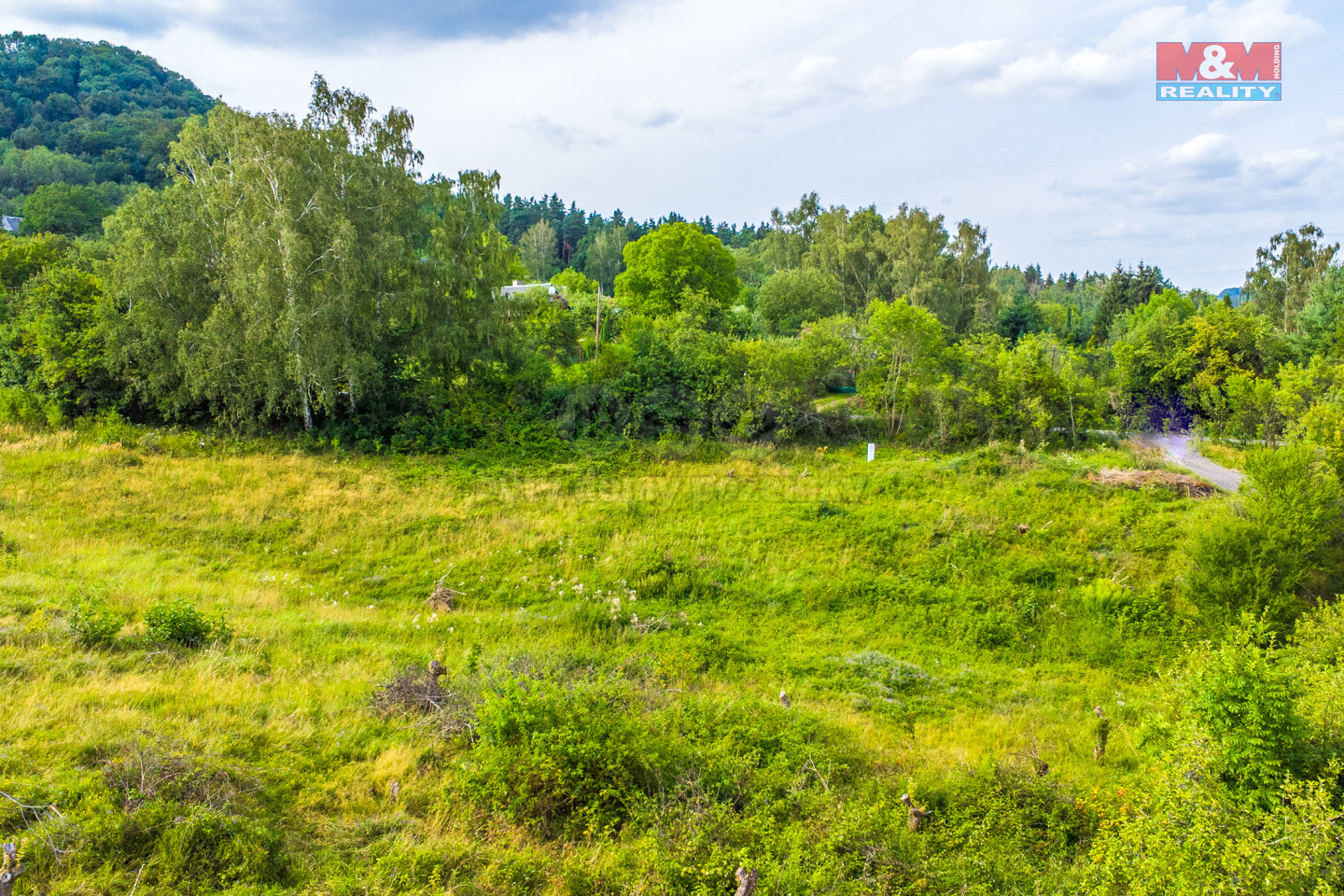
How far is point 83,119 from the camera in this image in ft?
264

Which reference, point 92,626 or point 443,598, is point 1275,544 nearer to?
point 443,598

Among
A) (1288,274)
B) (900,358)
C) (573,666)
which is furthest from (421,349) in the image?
(1288,274)

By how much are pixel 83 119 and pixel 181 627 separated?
104509 millimetres

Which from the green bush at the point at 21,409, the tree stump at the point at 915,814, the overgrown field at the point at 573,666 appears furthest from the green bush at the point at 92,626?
the green bush at the point at 21,409

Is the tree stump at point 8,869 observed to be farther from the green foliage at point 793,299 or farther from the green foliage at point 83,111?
the green foliage at point 83,111

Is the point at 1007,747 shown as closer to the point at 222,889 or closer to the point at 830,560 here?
the point at 830,560

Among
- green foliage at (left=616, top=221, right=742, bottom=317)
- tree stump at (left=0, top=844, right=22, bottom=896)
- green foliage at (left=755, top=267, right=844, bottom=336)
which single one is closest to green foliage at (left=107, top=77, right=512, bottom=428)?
green foliage at (left=616, top=221, right=742, bottom=317)

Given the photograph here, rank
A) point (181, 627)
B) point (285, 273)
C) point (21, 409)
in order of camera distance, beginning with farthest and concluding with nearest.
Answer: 1. point (21, 409)
2. point (285, 273)
3. point (181, 627)

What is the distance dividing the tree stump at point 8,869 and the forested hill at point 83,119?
6481cm

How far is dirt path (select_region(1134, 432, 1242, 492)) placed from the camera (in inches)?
765

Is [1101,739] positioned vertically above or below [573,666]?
below

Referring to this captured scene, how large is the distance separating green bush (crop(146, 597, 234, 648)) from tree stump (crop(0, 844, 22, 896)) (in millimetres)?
5773

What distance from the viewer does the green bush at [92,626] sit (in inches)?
364

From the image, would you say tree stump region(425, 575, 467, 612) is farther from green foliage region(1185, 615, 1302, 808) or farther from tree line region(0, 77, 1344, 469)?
green foliage region(1185, 615, 1302, 808)
